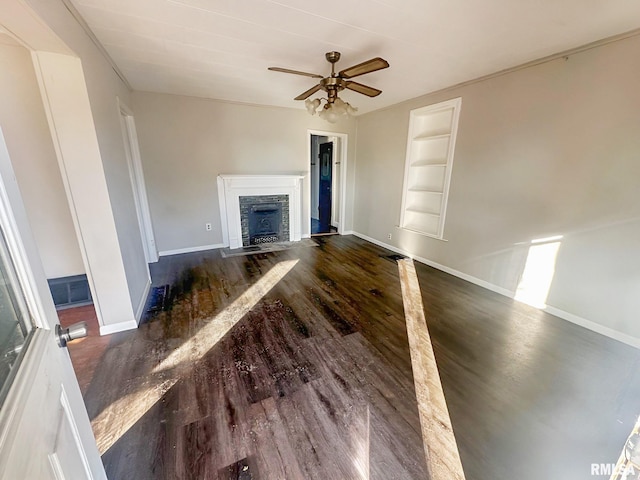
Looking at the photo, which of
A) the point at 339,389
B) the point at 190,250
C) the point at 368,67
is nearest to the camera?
the point at 339,389

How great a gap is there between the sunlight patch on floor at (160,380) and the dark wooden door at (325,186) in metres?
3.46

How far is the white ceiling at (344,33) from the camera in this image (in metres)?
1.75

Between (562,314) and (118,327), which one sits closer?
(118,327)

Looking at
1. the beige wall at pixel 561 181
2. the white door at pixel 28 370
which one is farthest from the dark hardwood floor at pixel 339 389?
the white door at pixel 28 370

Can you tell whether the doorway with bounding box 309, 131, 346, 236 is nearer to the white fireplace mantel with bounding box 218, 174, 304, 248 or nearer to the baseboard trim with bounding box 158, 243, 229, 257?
the white fireplace mantel with bounding box 218, 174, 304, 248

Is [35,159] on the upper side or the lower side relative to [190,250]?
upper

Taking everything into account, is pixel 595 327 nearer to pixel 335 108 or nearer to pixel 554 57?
pixel 554 57

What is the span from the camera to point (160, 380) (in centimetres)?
177

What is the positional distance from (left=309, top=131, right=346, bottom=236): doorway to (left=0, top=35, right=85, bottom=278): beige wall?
3.57 meters

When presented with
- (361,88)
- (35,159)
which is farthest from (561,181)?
(35,159)

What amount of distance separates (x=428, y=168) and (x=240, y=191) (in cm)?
302

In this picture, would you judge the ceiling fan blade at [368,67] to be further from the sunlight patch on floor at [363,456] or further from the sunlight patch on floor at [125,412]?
the sunlight patch on floor at [125,412]

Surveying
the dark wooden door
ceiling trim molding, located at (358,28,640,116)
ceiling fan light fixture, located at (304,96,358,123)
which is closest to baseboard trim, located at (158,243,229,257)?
the dark wooden door

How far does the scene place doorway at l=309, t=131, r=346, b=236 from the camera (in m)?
5.44
